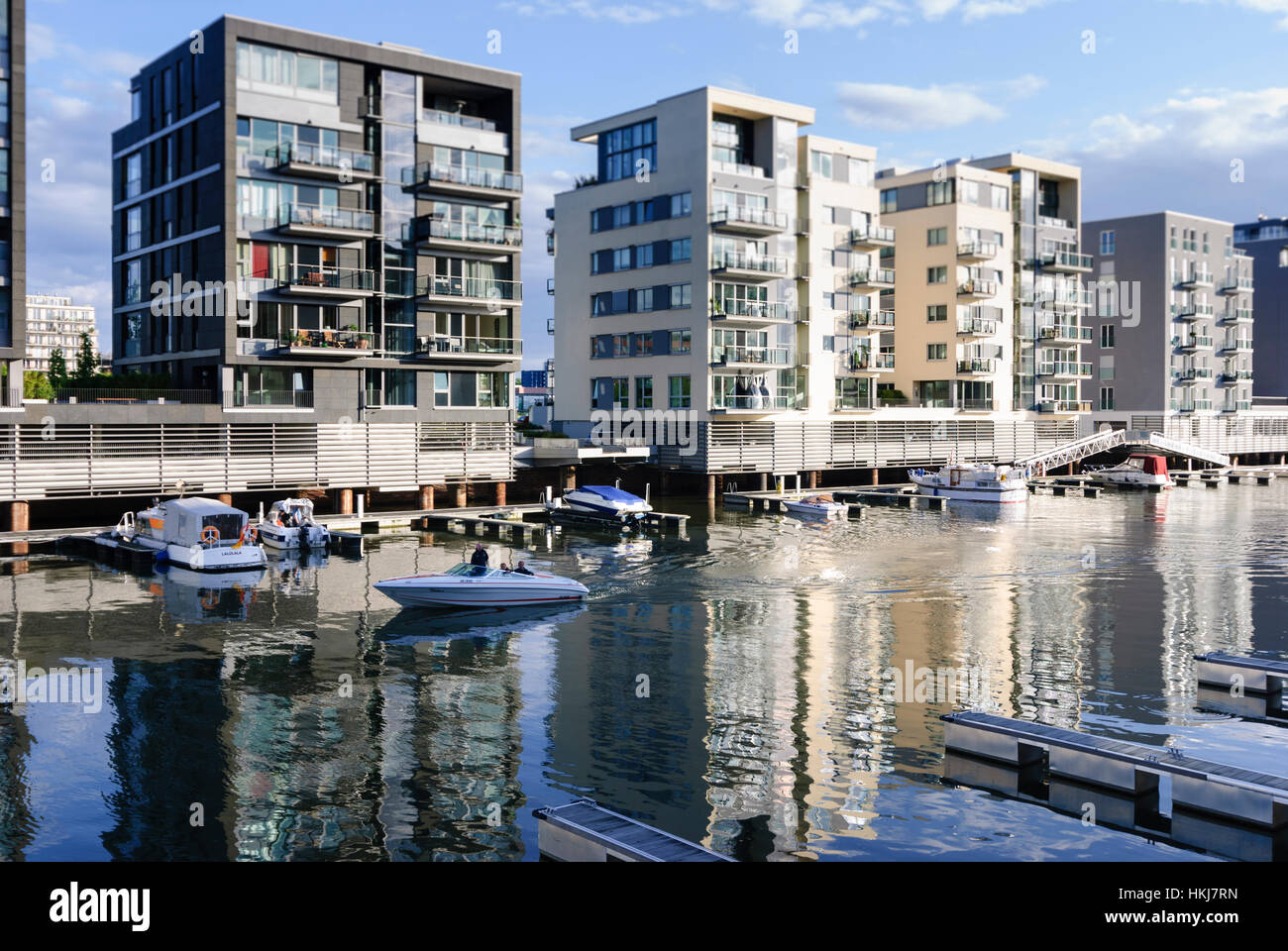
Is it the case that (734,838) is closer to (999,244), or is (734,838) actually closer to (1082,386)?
(999,244)

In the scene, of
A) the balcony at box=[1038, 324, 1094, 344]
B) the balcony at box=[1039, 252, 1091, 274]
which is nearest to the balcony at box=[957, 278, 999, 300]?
the balcony at box=[1039, 252, 1091, 274]

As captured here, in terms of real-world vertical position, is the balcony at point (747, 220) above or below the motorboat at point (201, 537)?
above

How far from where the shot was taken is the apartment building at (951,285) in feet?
348

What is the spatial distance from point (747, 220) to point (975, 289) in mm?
28115

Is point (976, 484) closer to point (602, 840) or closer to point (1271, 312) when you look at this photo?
point (602, 840)

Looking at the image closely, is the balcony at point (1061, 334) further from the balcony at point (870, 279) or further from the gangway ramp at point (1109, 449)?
the balcony at point (870, 279)

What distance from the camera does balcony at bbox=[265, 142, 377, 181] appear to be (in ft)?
221

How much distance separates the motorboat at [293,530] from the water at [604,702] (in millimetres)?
4903

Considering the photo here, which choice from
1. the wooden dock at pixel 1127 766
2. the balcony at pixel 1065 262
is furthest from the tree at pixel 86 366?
the balcony at pixel 1065 262

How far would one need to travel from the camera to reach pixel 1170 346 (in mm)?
130375

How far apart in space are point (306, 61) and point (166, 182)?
12.1m

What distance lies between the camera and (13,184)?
58.3m
